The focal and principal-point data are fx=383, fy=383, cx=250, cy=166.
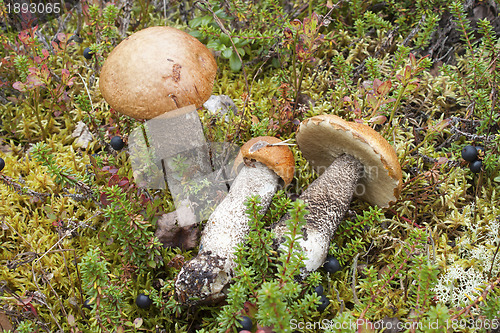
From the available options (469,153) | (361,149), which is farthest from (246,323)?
(469,153)

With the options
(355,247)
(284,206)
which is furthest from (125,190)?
(355,247)

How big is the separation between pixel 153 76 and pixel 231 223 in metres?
1.14

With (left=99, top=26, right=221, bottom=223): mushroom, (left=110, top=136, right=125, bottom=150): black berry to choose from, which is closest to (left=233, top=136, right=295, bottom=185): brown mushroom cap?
(left=99, top=26, right=221, bottom=223): mushroom

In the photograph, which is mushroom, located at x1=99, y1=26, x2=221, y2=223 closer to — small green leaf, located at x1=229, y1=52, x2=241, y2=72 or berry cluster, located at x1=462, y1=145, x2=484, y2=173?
small green leaf, located at x1=229, y1=52, x2=241, y2=72

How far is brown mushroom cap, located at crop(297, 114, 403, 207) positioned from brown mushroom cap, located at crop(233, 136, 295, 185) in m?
0.19

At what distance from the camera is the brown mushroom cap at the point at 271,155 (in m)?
2.83

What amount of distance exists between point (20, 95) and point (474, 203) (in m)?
4.40

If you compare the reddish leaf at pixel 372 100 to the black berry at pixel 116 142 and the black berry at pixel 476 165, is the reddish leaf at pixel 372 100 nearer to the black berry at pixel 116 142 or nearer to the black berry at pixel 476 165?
the black berry at pixel 476 165

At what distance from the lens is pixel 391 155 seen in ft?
8.62

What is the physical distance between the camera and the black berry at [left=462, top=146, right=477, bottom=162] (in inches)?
122

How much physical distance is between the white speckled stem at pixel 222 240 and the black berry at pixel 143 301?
0.75 ft

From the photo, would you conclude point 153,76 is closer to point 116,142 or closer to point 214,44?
point 116,142

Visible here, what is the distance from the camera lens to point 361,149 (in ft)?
8.71

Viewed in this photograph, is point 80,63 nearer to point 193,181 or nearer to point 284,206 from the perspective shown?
point 193,181
